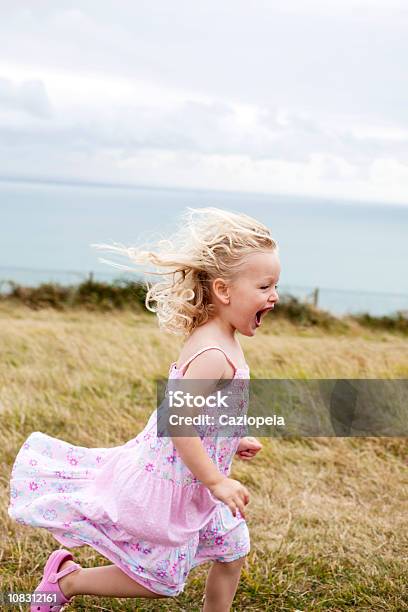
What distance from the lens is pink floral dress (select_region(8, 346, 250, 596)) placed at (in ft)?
8.11

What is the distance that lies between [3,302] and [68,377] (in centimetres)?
637

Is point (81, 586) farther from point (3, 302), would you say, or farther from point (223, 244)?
point (3, 302)

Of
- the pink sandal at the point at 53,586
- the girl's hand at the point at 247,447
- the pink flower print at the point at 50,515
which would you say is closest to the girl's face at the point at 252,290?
the girl's hand at the point at 247,447

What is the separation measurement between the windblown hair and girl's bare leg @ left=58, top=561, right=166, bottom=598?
0.81 meters

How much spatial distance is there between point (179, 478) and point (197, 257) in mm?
696

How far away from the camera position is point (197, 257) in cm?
255

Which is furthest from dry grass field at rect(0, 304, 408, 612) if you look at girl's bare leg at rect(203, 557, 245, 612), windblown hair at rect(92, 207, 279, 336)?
windblown hair at rect(92, 207, 279, 336)

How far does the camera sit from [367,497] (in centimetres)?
415

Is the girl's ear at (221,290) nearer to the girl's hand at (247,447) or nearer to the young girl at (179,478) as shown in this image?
the young girl at (179,478)

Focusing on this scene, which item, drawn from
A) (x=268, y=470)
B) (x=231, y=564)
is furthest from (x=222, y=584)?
(x=268, y=470)

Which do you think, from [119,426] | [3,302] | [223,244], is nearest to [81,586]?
[223,244]

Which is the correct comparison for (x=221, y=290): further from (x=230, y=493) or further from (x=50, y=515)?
(x=50, y=515)

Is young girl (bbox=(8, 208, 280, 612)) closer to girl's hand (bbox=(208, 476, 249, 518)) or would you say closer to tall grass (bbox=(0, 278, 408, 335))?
girl's hand (bbox=(208, 476, 249, 518))

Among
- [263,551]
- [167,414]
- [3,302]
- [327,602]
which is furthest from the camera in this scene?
[3,302]
